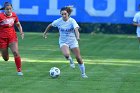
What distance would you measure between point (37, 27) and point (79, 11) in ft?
54.8

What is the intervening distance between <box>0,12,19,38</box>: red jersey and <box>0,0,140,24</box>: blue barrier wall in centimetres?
2112

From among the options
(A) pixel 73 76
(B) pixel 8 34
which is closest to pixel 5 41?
(B) pixel 8 34

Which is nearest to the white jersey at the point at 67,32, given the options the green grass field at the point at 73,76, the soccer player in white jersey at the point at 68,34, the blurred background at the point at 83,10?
the soccer player in white jersey at the point at 68,34

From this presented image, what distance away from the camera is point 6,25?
1947 cm

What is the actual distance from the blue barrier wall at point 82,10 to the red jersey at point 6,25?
21.1 m

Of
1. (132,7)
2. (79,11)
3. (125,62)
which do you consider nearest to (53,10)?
(79,11)

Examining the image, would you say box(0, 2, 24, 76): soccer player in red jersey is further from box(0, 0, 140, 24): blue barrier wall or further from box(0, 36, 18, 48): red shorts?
box(0, 0, 140, 24): blue barrier wall

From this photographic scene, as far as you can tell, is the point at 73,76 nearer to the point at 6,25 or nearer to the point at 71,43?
the point at 71,43

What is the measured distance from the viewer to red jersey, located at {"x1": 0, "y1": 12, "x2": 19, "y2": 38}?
1939 centimetres

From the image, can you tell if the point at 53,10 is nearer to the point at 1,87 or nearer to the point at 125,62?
the point at 125,62

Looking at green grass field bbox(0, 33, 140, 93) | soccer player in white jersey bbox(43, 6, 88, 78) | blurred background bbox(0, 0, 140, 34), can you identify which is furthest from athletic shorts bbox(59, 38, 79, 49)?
blurred background bbox(0, 0, 140, 34)

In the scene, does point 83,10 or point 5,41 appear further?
point 83,10

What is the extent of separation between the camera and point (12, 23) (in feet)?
64.0

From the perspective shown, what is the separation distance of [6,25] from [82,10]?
21929 mm
